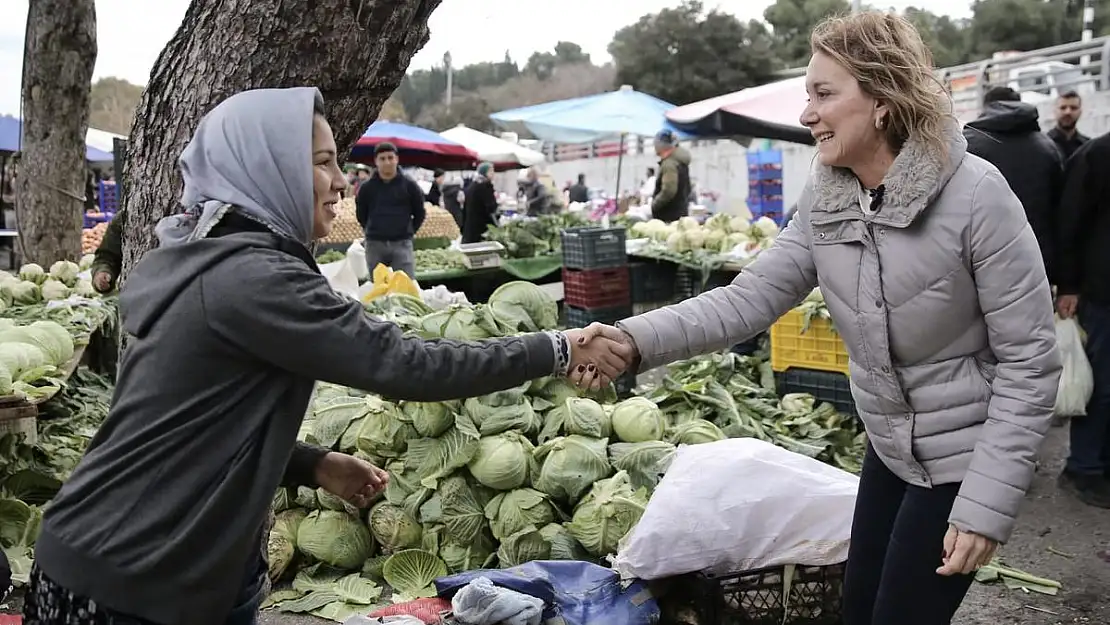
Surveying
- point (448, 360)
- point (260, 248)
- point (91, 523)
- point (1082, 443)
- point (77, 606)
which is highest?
point (260, 248)

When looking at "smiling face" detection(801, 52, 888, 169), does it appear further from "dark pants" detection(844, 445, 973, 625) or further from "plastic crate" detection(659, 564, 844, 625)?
"plastic crate" detection(659, 564, 844, 625)

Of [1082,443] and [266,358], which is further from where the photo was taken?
[1082,443]

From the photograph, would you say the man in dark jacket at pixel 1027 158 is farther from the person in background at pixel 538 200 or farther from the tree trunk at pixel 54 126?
the person in background at pixel 538 200

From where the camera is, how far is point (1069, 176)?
477 centimetres

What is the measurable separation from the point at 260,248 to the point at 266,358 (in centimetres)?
19

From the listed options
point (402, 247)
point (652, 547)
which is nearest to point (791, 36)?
point (402, 247)

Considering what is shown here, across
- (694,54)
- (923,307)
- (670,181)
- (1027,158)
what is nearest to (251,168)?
(923,307)

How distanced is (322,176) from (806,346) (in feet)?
12.8

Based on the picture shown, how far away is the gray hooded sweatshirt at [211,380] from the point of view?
61.7 inches

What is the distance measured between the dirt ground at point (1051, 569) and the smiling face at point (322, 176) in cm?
226

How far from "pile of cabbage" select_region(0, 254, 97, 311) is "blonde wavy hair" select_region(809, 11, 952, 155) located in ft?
18.9

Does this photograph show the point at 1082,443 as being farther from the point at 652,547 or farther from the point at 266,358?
the point at 266,358

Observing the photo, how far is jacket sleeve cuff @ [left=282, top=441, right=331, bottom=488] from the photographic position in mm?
2057

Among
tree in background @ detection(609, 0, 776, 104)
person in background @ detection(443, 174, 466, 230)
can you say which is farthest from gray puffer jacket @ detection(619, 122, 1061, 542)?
tree in background @ detection(609, 0, 776, 104)
